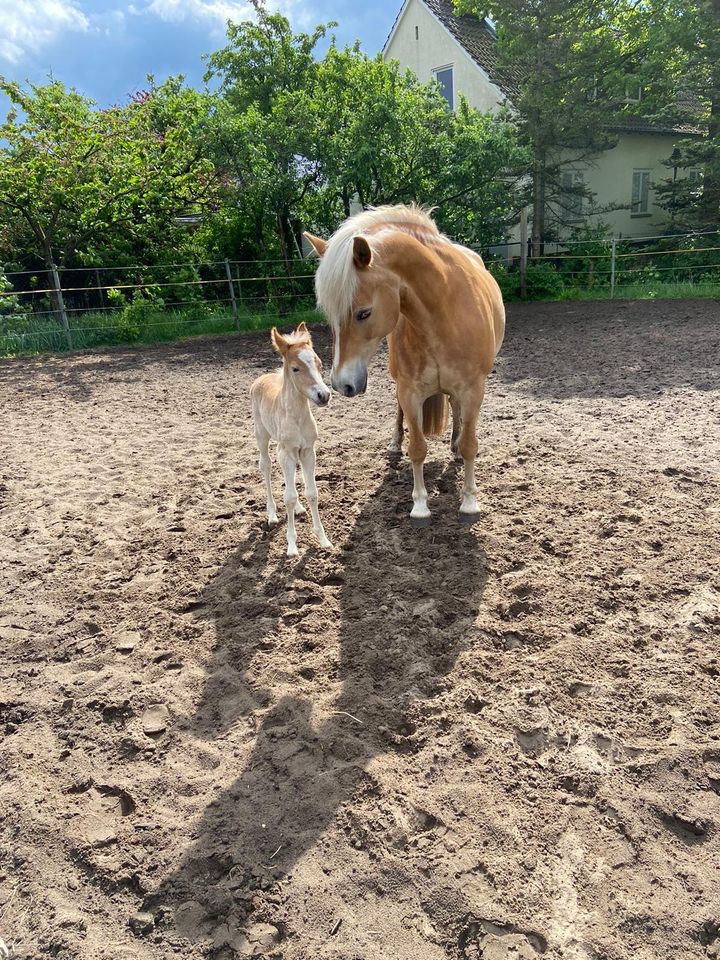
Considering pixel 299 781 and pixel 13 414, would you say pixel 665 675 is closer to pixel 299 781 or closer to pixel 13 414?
pixel 299 781

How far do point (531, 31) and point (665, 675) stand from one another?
17816mm

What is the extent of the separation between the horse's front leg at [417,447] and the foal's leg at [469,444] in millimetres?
283

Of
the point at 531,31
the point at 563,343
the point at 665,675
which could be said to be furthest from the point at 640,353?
the point at 531,31

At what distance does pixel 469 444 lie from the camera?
423 cm

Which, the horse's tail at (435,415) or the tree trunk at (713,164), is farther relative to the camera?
the tree trunk at (713,164)

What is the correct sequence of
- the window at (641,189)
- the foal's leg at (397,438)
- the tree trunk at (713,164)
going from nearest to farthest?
the foal's leg at (397,438) → the tree trunk at (713,164) → the window at (641,189)

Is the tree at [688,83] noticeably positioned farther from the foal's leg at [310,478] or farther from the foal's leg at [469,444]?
the foal's leg at [310,478]

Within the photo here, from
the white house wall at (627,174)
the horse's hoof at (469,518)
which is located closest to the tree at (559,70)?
the white house wall at (627,174)

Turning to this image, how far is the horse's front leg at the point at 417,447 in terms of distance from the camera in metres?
4.09

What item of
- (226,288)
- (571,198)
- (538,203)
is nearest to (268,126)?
(226,288)

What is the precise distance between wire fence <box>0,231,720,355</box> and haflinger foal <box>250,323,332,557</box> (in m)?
9.77

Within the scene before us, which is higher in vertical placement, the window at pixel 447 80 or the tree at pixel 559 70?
the window at pixel 447 80

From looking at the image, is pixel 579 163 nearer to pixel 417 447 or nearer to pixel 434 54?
→ pixel 434 54

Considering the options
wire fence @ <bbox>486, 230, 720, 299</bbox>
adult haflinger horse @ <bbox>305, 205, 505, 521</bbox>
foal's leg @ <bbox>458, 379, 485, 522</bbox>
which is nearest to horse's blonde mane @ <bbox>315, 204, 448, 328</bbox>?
adult haflinger horse @ <bbox>305, 205, 505, 521</bbox>
